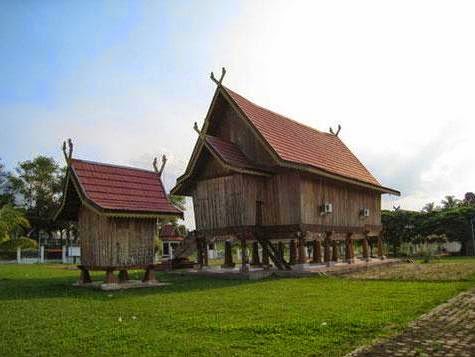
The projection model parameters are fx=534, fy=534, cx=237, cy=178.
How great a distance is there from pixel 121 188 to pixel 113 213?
1362mm

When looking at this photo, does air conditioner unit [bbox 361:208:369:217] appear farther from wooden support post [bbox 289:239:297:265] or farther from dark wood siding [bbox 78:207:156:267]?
dark wood siding [bbox 78:207:156:267]

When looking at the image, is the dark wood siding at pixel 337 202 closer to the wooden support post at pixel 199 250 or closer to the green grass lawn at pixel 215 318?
the wooden support post at pixel 199 250

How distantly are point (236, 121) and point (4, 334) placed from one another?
51.7ft

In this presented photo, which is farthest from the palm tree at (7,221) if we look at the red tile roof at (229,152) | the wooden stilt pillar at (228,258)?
the red tile roof at (229,152)

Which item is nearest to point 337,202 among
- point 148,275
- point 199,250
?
point 199,250

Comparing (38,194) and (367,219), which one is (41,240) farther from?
(367,219)

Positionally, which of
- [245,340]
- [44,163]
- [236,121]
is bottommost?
[245,340]

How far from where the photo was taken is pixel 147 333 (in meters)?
8.16

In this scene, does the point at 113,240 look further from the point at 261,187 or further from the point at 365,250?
the point at 365,250

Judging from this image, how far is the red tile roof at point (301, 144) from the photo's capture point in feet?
71.0

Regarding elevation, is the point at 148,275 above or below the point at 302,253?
below

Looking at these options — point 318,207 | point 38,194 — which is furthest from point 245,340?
point 38,194

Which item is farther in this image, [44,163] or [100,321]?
[44,163]

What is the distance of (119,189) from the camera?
1661cm
